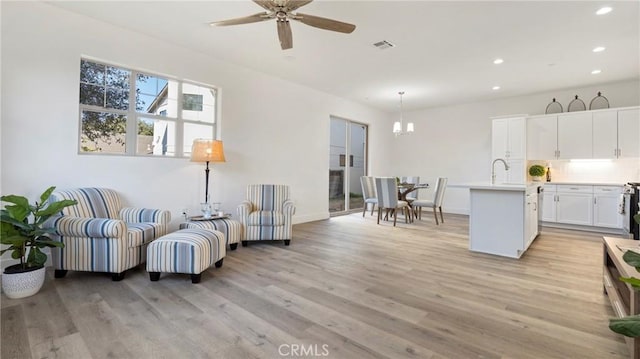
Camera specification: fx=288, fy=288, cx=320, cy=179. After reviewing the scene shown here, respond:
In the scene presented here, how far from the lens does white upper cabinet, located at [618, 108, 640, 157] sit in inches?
201

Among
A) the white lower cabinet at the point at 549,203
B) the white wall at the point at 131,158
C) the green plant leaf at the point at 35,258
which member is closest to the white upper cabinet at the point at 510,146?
the white lower cabinet at the point at 549,203

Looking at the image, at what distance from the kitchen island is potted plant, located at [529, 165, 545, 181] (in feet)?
8.80

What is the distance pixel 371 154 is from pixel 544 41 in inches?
182

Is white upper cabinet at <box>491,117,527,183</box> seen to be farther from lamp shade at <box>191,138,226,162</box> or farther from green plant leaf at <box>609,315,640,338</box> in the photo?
green plant leaf at <box>609,315,640,338</box>

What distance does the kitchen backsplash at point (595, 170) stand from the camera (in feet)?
17.8

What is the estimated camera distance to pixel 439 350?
173cm

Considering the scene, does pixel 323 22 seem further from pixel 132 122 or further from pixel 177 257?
pixel 132 122

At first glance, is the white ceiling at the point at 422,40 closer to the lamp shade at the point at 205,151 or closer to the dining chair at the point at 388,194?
the lamp shade at the point at 205,151

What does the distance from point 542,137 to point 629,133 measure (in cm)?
123

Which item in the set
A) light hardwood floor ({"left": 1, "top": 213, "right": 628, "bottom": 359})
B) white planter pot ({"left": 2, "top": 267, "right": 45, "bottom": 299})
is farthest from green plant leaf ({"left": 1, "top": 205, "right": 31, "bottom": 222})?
light hardwood floor ({"left": 1, "top": 213, "right": 628, "bottom": 359})

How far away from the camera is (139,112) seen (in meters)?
3.86

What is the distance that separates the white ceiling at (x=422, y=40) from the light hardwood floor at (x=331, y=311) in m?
2.80

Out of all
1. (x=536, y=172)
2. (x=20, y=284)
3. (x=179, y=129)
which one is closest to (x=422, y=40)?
(x=179, y=129)

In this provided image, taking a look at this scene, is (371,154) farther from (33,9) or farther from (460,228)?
(33,9)
